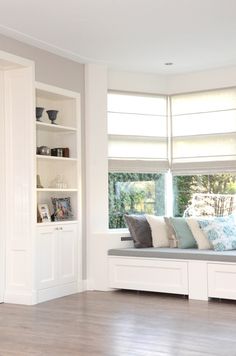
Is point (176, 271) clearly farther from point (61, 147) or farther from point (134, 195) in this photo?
point (61, 147)

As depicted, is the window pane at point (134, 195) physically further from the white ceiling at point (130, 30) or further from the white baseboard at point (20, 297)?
the white baseboard at point (20, 297)

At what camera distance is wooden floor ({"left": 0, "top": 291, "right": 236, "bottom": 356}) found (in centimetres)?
387

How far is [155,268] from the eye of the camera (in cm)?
602

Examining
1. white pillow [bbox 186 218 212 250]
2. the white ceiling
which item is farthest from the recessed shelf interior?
the white ceiling

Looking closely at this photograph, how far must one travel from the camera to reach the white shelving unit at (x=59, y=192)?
5750 mm

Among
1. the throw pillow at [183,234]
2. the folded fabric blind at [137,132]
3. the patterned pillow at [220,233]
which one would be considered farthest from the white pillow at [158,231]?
the folded fabric blind at [137,132]

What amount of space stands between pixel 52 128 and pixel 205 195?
2232 mm

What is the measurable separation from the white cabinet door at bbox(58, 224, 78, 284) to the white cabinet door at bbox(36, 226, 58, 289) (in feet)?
0.25

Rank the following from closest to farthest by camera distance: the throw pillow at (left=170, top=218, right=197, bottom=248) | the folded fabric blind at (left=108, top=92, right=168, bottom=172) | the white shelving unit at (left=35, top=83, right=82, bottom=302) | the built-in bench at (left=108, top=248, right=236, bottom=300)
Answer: the built-in bench at (left=108, top=248, right=236, bottom=300) → the white shelving unit at (left=35, top=83, right=82, bottom=302) → the throw pillow at (left=170, top=218, right=197, bottom=248) → the folded fabric blind at (left=108, top=92, right=168, bottom=172)

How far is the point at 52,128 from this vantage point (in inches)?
241

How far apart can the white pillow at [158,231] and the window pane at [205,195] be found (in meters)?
0.72

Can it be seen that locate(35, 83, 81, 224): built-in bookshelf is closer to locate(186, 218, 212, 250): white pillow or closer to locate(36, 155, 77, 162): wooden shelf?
locate(36, 155, 77, 162): wooden shelf

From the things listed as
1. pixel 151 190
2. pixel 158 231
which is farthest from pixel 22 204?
pixel 151 190

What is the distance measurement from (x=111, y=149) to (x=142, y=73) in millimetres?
1105
